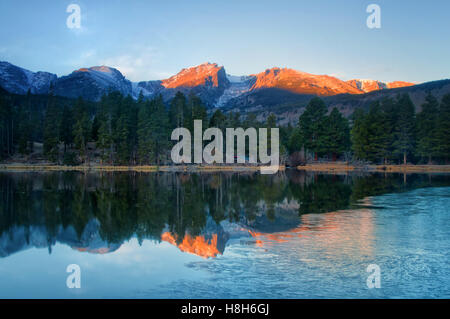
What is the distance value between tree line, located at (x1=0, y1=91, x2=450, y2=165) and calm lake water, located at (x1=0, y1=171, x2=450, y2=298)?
60628 mm

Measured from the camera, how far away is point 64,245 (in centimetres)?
1747

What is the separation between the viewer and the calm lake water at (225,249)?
454 inches

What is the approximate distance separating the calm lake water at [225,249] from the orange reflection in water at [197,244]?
42mm

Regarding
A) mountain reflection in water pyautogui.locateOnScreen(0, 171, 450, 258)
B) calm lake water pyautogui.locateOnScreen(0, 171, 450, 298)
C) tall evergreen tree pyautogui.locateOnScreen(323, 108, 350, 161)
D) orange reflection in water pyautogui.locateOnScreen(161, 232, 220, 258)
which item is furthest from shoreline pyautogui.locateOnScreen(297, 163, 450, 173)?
orange reflection in water pyautogui.locateOnScreen(161, 232, 220, 258)

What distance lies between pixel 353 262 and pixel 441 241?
5.83 m

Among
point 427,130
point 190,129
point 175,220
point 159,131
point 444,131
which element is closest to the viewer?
point 175,220

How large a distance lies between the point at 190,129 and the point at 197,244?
73.8 metres

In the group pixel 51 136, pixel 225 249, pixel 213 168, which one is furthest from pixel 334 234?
pixel 51 136

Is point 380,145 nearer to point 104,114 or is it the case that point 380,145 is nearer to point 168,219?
point 104,114

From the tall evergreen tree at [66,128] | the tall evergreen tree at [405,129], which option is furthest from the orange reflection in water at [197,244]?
the tall evergreen tree at [66,128]

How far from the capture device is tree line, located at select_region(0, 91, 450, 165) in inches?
3474

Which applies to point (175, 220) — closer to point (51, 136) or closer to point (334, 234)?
point (334, 234)

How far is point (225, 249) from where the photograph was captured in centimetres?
1634
